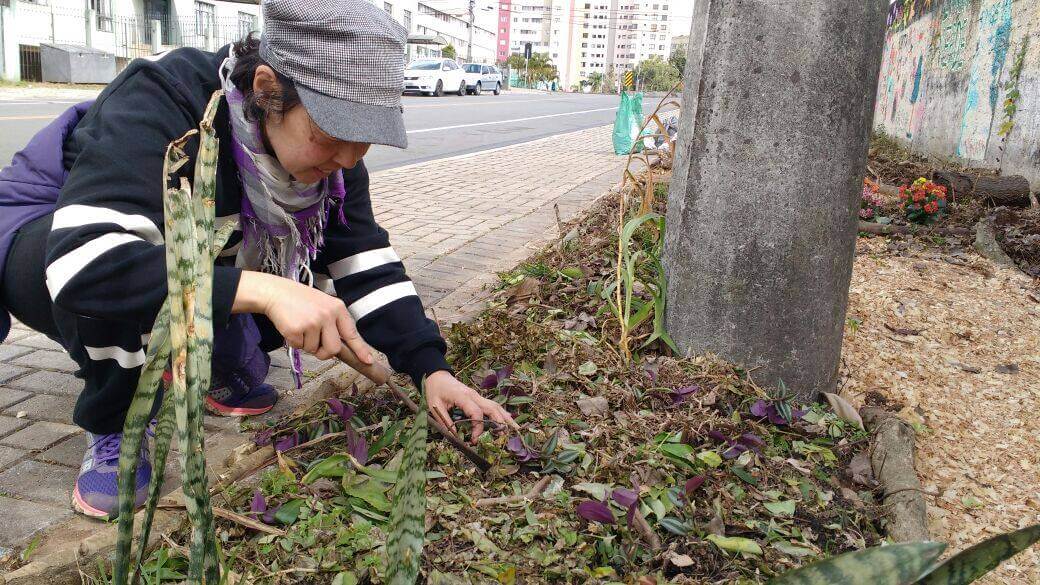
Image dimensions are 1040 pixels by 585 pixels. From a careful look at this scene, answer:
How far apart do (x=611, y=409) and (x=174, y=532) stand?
3.80 ft

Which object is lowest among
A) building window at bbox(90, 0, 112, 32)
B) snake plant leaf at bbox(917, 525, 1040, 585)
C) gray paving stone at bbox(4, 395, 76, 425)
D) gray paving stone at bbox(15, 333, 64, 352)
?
gray paving stone at bbox(4, 395, 76, 425)

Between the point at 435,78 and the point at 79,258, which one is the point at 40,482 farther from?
the point at 435,78

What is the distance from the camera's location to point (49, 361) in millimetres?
2957

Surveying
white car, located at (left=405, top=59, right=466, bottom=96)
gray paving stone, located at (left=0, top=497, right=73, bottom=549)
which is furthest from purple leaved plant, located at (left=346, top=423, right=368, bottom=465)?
white car, located at (left=405, top=59, right=466, bottom=96)

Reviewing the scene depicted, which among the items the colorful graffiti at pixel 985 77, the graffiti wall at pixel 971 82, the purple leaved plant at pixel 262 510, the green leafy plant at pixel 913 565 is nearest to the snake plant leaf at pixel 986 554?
the green leafy plant at pixel 913 565

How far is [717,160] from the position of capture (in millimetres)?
2389

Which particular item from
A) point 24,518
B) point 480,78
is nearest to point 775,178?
point 24,518

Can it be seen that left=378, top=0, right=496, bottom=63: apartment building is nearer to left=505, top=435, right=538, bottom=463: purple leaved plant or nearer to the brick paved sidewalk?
the brick paved sidewalk

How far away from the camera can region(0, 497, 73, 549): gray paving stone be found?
1.87m

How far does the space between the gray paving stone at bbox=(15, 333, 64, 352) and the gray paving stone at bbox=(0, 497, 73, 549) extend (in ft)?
3.94

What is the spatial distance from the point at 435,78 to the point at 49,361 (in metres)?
26.0

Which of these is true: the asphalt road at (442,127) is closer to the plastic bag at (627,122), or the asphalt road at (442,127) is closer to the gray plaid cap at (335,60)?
the plastic bag at (627,122)

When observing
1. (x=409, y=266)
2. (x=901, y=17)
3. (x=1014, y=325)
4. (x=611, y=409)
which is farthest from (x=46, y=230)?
(x=901, y=17)

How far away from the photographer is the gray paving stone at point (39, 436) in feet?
7.65
